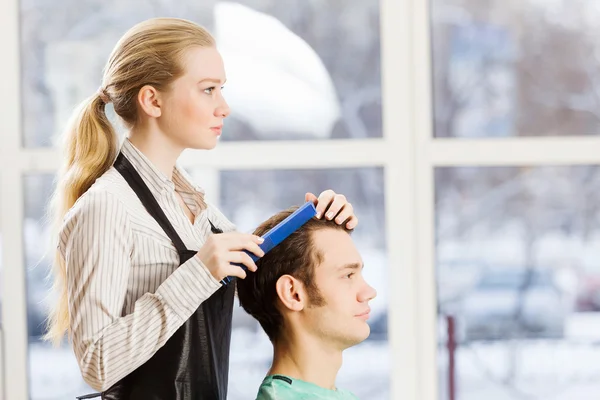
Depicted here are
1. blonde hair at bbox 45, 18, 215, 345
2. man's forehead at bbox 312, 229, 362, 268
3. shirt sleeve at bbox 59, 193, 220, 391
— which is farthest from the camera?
man's forehead at bbox 312, 229, 362, 268

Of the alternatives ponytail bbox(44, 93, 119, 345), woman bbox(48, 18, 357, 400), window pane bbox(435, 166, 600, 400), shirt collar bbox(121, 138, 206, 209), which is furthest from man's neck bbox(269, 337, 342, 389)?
window pane bbox(435, 166, 600, 400)

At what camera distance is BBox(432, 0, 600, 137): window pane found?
3025 millimetres

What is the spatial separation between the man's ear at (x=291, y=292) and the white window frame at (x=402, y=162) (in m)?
1.34

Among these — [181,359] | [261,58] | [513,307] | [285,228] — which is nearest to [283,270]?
[285,228]

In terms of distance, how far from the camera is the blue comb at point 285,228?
156cm

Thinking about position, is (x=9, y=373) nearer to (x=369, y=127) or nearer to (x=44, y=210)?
(x=44, y=210)

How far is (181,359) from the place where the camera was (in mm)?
1556

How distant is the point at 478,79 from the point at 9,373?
2039mm

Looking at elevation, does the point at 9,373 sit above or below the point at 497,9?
below

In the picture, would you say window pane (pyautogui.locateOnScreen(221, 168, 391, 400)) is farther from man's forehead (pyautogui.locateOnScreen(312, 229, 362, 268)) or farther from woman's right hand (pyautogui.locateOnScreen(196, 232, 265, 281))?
woman's right hand (pyautogui.locateOnScreen(196, 232, 265, 281))

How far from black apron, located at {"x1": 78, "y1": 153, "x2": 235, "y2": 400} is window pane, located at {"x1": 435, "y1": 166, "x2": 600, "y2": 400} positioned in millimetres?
1597

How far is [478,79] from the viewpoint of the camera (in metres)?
3.07

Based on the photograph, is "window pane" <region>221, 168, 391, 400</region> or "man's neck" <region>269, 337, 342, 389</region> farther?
"window pane" <region>221, 168, 391, 400</region>

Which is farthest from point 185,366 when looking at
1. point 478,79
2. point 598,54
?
point 598,54
